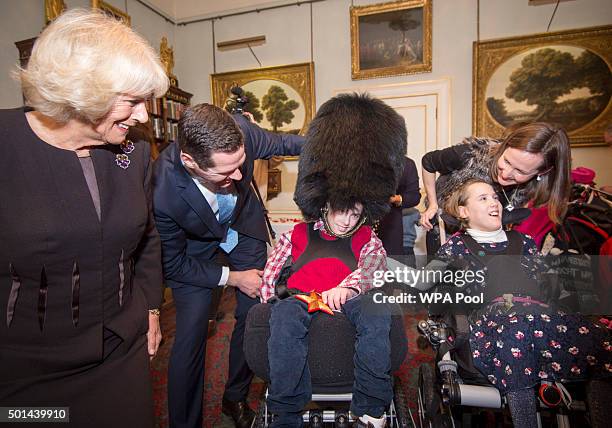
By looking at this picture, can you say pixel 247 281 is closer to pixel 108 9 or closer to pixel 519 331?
pixel 519 331

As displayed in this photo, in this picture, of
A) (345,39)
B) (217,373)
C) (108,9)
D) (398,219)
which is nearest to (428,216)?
(398,219)

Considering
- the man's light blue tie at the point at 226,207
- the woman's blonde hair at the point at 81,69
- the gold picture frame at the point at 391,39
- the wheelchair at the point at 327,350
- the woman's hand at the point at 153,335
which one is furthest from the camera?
the gold picture frame at the point at 391,39

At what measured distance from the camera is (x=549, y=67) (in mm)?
4168

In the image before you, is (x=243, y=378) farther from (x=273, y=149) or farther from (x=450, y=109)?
(x=450, y=109)

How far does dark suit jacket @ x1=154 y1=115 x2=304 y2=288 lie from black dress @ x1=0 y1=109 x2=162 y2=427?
0.37 metres

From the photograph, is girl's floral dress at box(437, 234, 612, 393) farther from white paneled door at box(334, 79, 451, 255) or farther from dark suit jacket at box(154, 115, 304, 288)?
white paneled door at box(334, 79, 451, 255)

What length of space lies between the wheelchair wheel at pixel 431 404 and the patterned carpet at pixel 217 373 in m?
0.36

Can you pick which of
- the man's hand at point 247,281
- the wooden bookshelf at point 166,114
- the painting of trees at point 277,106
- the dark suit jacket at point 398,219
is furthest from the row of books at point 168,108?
the man's hand at point 247,281

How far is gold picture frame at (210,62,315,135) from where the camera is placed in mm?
5082

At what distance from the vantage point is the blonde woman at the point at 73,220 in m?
0.91

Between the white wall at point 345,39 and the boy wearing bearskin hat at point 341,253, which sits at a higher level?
the white wall at point 345,39

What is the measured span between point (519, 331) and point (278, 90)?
15.5ft

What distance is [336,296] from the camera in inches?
53.1

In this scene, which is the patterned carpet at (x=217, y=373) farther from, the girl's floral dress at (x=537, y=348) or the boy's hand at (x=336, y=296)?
the boy's hand at (x=336, y=296)
